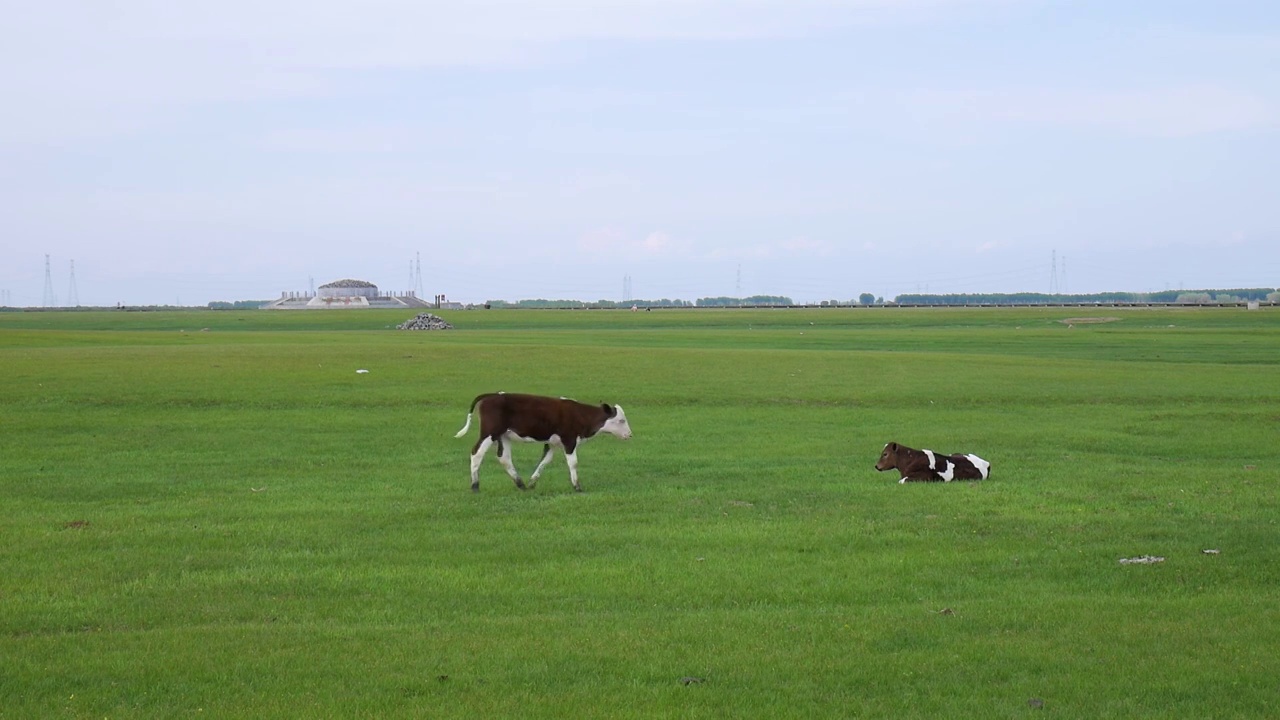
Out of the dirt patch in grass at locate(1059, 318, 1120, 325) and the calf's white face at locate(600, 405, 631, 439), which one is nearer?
the calf's white face at locate(600, 405, 631, 439)

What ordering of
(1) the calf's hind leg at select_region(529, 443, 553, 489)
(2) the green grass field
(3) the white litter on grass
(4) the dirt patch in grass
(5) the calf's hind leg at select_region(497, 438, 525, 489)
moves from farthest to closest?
(4) the dirt patch in grass
(1) the calf's hind leg at select_region(529, 443, 553, 489)
(5) the calf's hind leg at select_region(497, 438, 525, 489)
(3) the white litter on grass
(2) the green grass field

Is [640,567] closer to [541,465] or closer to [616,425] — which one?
[541,465]

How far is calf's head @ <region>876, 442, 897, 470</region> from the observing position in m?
20.7

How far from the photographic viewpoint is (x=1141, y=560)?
13.4m

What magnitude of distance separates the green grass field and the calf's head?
0.45m

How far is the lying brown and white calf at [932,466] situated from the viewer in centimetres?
2030

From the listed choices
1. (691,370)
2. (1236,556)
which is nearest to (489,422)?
(1236,556)

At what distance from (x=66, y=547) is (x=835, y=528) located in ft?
32.0

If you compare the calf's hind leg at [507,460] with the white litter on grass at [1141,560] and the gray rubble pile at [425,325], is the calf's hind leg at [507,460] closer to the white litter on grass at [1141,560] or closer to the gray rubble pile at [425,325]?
the white litter on grass at [1141,560]

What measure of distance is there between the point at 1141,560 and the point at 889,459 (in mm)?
7539

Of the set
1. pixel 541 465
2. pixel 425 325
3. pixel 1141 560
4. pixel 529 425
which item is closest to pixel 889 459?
pixel 541 465

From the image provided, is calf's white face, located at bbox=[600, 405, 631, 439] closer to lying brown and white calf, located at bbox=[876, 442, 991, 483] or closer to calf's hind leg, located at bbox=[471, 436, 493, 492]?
calf's hind leg, located at bbox=[471, 436, 493, 492]

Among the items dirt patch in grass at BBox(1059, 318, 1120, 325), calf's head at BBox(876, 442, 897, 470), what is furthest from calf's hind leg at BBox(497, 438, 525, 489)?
dirt patch in grass at BBox(1059, 318, 1120, 325)

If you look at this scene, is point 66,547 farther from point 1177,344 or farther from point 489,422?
point 1177,344
